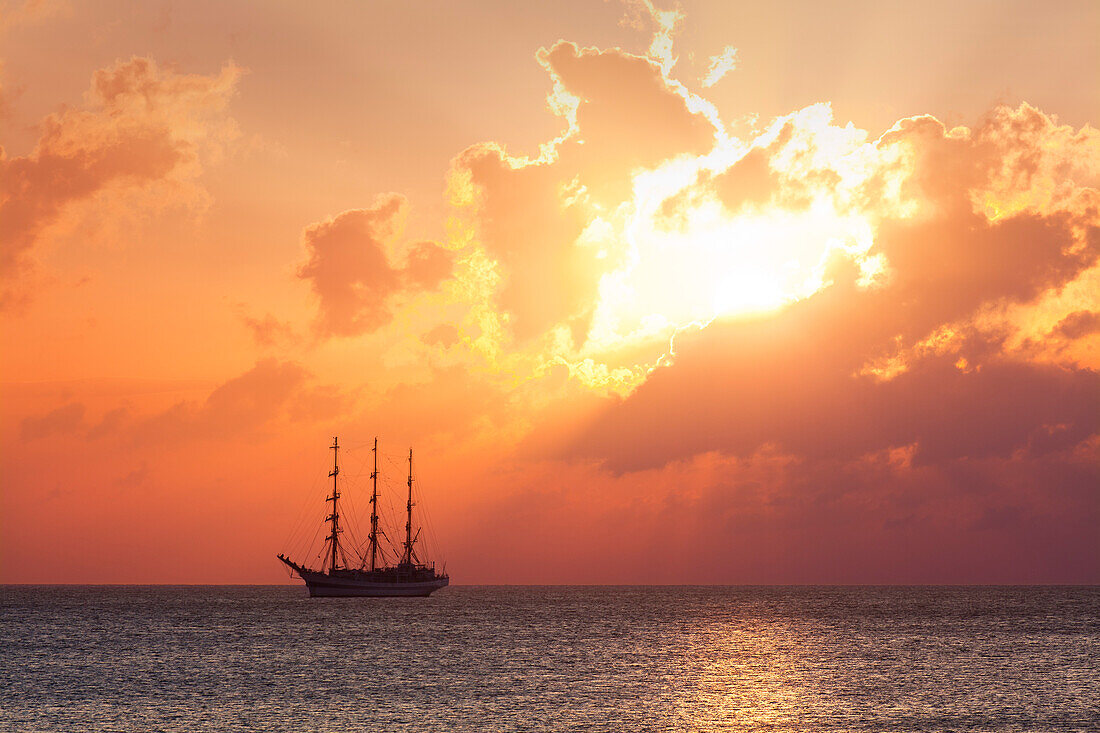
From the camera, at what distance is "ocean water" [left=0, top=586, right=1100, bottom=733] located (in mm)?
61562

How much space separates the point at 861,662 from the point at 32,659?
74292 millimetres

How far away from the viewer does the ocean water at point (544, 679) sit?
61562 millimetres

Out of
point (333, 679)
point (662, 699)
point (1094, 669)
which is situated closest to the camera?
point (662, 699)

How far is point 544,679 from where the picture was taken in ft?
270

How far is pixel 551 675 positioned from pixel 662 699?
16.0m

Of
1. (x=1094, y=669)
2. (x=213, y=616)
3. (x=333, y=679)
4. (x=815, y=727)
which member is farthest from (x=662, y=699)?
(x=213, y=616)

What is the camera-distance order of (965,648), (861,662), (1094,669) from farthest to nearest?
(965,648), (861,662), (1094,669)

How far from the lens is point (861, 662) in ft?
326

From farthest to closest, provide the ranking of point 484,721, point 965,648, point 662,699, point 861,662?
point 965,648, point 861,662, point 662,699, point 484,721

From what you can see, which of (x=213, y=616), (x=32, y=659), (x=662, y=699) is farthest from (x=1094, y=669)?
(x=213, y=616)

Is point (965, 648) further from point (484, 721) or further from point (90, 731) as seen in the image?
point (90, 731)

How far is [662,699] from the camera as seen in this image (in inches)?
2790

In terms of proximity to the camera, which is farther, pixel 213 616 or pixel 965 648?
pixel 213 616

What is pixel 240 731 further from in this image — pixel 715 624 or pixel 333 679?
pixel 715 624
